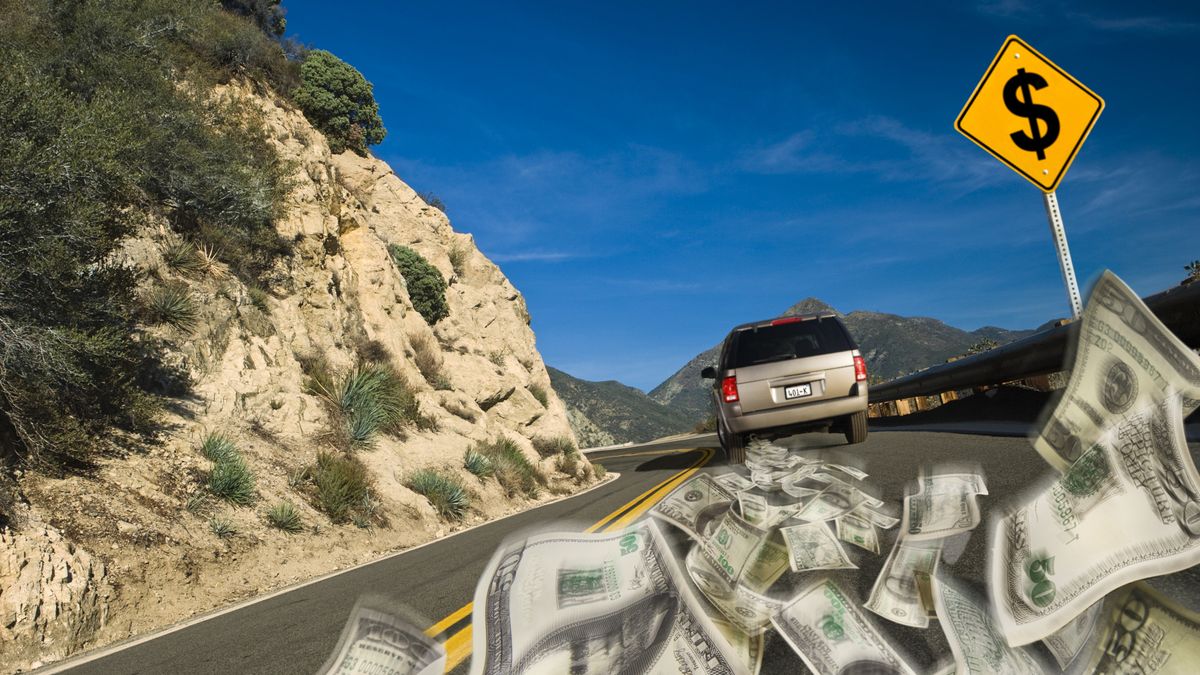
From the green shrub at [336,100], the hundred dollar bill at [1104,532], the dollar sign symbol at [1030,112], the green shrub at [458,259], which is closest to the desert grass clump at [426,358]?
the green shrub at [458,259]

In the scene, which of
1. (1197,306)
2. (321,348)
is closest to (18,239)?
(321,348)

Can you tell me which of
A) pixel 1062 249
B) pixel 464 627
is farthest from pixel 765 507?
pixel 1062 249

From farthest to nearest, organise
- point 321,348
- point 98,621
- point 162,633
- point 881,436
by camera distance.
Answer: point 321,348 → point 881,436 → point 98,621 → point 162,633

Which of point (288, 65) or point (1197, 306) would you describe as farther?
point (288, 65)

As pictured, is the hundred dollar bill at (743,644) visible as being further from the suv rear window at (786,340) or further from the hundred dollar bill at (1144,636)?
the suv rear window at (786,340)

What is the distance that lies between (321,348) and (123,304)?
5913 millimetres

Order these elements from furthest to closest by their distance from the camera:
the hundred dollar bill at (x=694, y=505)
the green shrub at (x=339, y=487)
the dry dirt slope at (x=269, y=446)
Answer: the green shrub at (x=339, y=487)
the dry dirt slope at (x=269, y=446)
the hundred dollar bill at (x=694, y=505)

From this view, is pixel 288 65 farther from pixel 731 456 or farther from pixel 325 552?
pixel 731 456

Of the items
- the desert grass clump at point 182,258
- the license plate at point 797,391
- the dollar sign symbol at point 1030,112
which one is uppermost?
the desert grass clump at point 182,258

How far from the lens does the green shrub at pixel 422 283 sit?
80.6 feet

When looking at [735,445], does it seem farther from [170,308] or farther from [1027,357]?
[170,308]

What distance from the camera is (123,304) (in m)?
10.4

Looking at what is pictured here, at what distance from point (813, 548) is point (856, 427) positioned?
26.8 ft

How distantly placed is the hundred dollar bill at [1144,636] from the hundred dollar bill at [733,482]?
101cm
